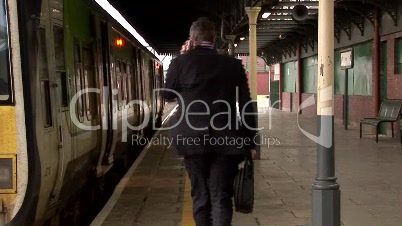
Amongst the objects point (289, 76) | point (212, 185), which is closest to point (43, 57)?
point (212, 185)

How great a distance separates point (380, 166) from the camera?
10570mm

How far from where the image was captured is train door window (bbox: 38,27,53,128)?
4.58m

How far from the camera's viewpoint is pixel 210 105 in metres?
4.18

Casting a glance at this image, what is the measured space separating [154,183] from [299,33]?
694 inches

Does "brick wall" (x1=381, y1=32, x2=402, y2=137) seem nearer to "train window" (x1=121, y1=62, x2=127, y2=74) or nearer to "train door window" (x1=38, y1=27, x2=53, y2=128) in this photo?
"train window" (x1=121, y1=62, x2=127, y2=74)

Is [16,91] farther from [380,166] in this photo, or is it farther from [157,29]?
[157,29]

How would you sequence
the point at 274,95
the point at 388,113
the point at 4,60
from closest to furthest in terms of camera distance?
the point at 4,60 → the point at 388,113 → the point at 274,95

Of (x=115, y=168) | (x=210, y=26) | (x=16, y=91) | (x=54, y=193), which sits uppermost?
(x=210, y=26)

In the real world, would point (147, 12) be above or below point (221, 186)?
above

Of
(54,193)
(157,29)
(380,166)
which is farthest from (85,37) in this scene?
(157,29)

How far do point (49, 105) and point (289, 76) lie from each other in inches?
1117

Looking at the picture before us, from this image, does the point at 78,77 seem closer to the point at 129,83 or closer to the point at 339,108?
the point at 129,83

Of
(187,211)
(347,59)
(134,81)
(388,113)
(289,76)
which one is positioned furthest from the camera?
(289,76)

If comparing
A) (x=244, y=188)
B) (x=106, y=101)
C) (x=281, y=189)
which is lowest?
(x=281, y=189)
